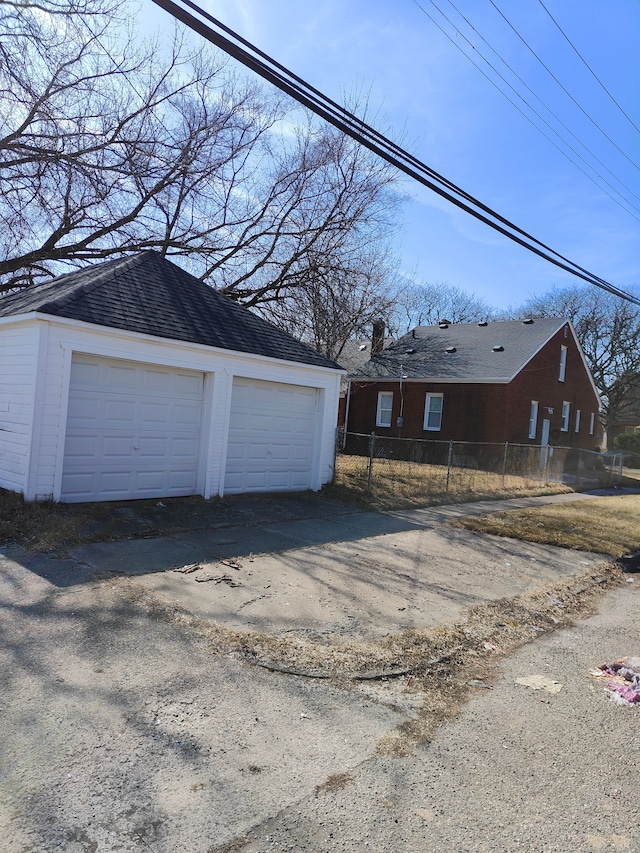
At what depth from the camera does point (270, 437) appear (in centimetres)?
1212

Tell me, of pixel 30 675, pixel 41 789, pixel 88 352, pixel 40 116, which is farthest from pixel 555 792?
pixel 40 116

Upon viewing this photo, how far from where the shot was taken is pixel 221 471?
1100 cm

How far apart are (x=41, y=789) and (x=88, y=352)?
7234mm

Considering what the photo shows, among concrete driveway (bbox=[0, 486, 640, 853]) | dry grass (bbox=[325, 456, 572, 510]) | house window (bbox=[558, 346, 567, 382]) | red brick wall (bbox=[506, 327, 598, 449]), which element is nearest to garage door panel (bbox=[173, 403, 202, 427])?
dry grass (bbox=[325, 456, 572, 510])

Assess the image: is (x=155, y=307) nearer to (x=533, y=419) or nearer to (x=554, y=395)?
(x=533, y=419)

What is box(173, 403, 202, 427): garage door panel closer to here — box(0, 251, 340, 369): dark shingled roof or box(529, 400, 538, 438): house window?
box(0, 251, 340, 369): dark shingled roof

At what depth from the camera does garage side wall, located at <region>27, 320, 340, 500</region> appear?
865cm

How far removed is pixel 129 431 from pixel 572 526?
8828 mm

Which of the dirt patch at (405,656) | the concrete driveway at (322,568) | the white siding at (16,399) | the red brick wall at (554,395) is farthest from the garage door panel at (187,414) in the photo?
the red brick wall at (554,395)

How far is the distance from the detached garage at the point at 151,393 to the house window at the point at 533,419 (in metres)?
15.5

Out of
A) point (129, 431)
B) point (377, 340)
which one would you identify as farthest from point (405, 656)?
point (377, 340)

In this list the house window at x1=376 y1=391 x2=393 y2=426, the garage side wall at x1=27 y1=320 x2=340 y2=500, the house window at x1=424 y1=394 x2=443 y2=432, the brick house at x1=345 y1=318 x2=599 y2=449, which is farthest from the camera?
the house window at x1=376 y1=391 x2=393 y2=426

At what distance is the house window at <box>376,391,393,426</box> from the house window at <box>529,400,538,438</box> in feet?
20.5

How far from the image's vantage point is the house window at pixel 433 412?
1017 inches
